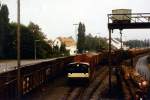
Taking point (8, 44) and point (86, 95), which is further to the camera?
point (8, 44)

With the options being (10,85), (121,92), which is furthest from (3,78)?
(121,92)

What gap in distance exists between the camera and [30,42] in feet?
359

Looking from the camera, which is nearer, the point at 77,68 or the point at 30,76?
the point at 30,76

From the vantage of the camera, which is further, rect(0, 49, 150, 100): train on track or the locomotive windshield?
the locomotive windshield

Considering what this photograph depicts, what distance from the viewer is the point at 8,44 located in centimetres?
10638

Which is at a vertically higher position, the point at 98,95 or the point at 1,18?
the point at 1,18

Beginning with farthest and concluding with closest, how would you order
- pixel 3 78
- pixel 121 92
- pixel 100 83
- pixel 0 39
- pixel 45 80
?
pixel 0 39 → pixel 100 83 → pixel 45 80 → pixel 121 92 → pixel 3 78

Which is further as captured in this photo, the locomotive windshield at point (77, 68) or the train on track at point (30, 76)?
the locomotive windshield at point (77, 68)

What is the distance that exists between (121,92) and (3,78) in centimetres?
1328

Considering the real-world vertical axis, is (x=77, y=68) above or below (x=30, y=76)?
above

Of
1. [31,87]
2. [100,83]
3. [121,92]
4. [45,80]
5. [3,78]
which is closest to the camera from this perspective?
[3,78]

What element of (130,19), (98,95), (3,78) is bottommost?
(98,95)

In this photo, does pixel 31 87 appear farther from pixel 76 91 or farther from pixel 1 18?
pixel 1 18

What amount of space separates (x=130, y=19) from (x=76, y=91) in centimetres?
795
